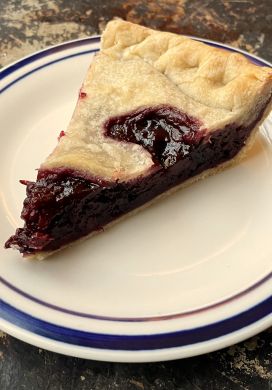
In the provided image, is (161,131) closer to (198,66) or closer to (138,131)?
(138,131)

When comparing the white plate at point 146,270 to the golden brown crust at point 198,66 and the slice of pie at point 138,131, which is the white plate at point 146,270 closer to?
the slice of pie at point 138,131

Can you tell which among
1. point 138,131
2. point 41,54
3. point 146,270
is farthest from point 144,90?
point 146,270

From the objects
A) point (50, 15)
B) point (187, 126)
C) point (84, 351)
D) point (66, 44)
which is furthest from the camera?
point (50, 15)

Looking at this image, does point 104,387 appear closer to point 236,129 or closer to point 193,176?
point 193,176

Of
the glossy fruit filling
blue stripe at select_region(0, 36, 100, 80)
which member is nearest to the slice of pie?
the glossy fruit filling

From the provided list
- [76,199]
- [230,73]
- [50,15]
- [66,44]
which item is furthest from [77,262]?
[50,15]

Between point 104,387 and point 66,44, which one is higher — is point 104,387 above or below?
below

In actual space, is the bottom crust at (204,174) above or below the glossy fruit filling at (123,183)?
below

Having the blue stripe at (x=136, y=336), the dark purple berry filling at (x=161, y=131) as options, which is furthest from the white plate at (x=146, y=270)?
the dark purple berry filling at (x=161, y=131)
